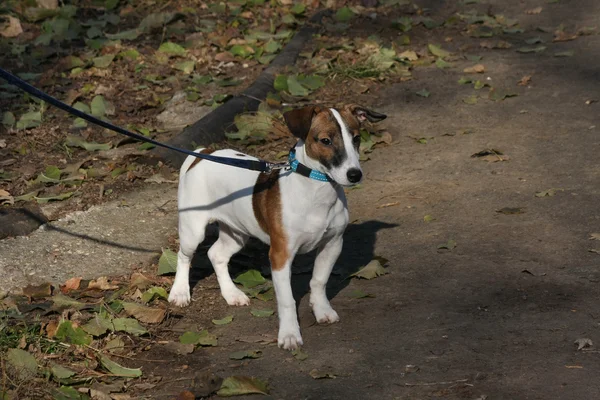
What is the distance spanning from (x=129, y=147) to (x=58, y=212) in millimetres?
1525

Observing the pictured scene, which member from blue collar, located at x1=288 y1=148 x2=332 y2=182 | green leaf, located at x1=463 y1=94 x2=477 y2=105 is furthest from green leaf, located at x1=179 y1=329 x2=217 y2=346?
green leaf, located at x1=463 y1=94 x2=477 y2=105

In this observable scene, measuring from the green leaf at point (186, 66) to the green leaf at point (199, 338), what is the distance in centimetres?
565

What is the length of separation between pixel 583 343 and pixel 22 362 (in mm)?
2982

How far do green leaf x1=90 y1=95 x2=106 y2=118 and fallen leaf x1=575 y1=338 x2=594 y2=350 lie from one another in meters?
6.05

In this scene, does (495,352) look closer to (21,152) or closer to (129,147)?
(129,147)

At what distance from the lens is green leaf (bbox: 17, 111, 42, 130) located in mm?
9305

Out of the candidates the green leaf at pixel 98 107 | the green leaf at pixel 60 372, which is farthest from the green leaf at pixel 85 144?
the green leaf at pixel 60 372

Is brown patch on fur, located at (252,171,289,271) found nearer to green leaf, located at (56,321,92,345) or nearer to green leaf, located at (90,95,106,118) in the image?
green leaf, located at (56,321,92,345)

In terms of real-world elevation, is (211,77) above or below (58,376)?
below

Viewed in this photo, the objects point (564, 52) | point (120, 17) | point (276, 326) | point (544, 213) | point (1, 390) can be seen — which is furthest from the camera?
point (120, 17)

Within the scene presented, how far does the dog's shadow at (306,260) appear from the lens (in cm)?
638

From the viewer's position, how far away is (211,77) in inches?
416

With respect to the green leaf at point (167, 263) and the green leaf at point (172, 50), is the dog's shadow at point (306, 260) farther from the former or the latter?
the green leaf at point (172, 50)

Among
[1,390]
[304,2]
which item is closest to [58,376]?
[1,390]
